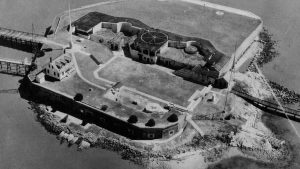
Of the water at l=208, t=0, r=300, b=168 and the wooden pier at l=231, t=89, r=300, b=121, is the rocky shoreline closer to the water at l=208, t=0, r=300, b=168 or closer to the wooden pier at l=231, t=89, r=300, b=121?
the water at l=208, t=0, r=300, b=168

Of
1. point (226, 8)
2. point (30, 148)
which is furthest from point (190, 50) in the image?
point (30, 148)

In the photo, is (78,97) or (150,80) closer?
(78,97)

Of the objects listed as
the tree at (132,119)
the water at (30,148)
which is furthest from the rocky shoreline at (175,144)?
the tree at (132,119)

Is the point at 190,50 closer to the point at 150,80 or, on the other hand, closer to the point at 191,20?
the point at 150,80

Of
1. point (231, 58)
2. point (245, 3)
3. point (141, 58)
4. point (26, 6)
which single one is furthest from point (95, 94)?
point (245, 3)

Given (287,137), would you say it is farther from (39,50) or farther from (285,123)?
(39,50)

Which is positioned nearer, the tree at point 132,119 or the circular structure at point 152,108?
the tree at point 132,119

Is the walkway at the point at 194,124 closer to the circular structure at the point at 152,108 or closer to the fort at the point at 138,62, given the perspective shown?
the fort at the point at 138,62
